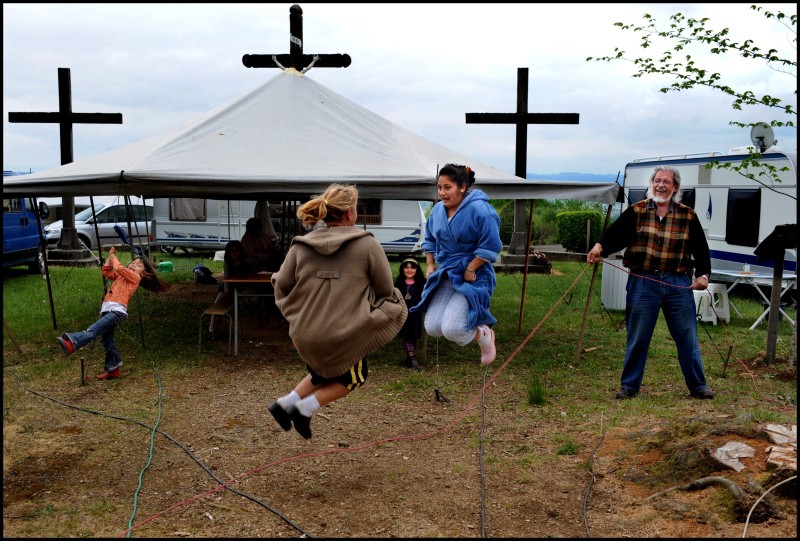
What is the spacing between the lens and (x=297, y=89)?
973 cm

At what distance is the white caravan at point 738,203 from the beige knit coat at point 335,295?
8.35 meters

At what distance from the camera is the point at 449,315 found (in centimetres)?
515

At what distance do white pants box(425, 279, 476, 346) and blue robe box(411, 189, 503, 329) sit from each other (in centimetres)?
4

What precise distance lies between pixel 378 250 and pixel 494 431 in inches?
81.7

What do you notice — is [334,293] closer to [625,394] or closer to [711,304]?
[625,394]

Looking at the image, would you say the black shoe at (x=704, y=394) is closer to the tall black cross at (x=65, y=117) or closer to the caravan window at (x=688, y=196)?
the caravan window at (x=688, y=196)

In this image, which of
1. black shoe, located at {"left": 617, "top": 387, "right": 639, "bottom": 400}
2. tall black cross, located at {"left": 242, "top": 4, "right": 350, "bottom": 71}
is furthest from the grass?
tall black cross, located at {"left": 242, "top": 4, "right": 350, "bottom": 71}

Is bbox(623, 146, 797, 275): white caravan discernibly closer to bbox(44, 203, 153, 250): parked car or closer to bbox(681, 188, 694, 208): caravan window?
bbox(681, 188, 694, 208): caravan window

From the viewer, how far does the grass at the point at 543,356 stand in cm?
652

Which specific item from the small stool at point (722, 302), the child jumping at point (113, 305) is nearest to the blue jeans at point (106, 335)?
the child jumping at point (113, 305)

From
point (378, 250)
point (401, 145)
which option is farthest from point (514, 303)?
point (378, 250)

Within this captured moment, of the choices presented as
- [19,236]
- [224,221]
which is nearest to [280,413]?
[19,236]

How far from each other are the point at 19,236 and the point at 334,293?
12.9 m

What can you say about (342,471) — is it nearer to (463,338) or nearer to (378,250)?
(463,338)
